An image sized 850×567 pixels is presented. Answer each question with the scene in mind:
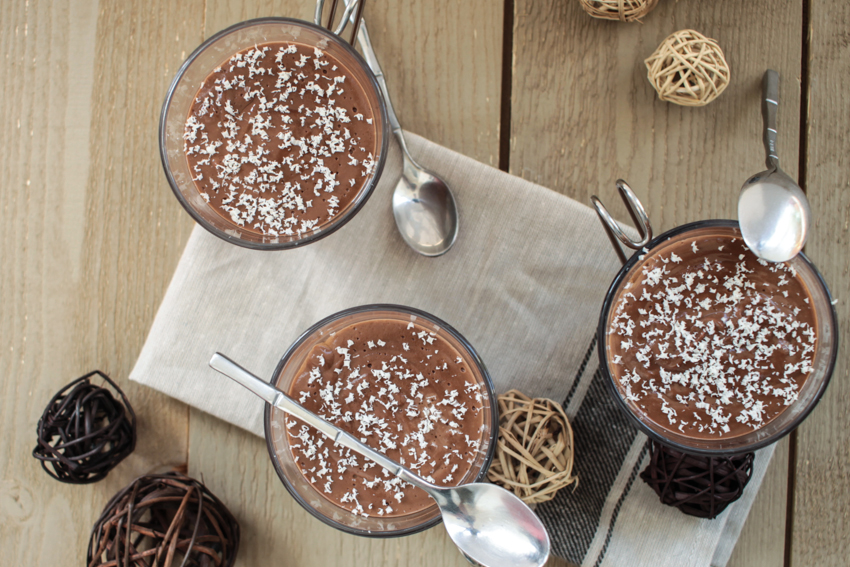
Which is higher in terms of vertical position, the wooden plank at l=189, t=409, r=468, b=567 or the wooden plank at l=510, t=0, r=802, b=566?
the wooden plank at l=510, t=0, r=802, b=566

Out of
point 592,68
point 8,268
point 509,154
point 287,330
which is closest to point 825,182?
point 592,68

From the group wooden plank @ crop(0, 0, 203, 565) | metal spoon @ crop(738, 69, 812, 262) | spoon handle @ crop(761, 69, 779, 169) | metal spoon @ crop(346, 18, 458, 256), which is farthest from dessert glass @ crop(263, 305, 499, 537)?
spoon handle @ crop(761, 69, 779, 169)

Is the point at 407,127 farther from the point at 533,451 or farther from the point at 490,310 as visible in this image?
the point at 533,451

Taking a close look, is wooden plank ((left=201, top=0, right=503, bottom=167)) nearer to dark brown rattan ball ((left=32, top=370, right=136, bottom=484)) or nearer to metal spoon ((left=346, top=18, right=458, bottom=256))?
metal spoon ((left=346, top=18, right=458, bottom=256))

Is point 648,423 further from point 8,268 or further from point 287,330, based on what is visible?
point 8,268

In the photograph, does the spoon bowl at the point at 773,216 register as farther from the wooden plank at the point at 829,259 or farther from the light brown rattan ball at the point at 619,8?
the light brown rattan ball at the point at 619,8

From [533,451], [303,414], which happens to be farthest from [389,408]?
[533,451]
